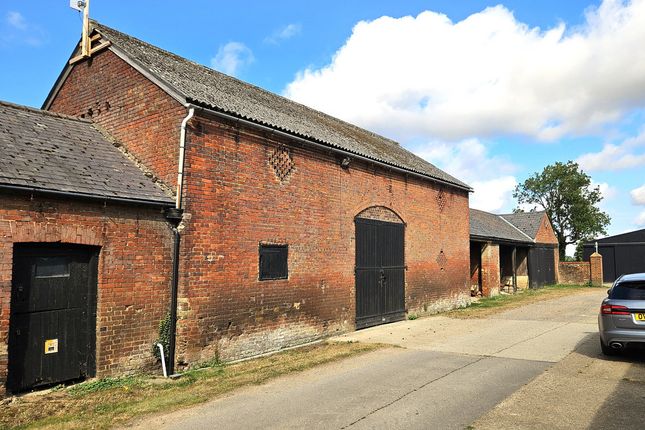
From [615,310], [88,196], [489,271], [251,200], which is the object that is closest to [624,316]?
[615,310]

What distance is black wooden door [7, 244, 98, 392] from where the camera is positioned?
22.4 ft

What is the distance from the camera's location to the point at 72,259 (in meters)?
7.50

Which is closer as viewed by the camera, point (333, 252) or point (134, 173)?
point (134, 173)

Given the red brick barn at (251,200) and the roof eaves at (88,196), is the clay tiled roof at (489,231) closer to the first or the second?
the red brick barn at (251,200)

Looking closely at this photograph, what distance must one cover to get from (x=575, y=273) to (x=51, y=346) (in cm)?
3557

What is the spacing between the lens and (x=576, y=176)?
2328 inches

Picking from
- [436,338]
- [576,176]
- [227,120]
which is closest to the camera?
[227,120]

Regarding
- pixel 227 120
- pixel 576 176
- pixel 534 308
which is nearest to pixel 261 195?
pixel 227 120

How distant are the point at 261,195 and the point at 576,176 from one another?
5893 centimetres

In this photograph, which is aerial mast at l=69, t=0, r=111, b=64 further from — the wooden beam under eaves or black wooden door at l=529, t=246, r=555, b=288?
black wooden door at l=529, t=246, r=555, b=288

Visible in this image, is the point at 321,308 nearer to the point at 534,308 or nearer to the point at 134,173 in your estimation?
the point at 134,173

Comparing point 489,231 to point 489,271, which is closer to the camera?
point 489,271

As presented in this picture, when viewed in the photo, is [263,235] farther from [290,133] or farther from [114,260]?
[114,260]

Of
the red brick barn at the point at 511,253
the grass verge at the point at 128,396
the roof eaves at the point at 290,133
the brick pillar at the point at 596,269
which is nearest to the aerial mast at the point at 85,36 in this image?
the roof eaves at the point at 290,133
